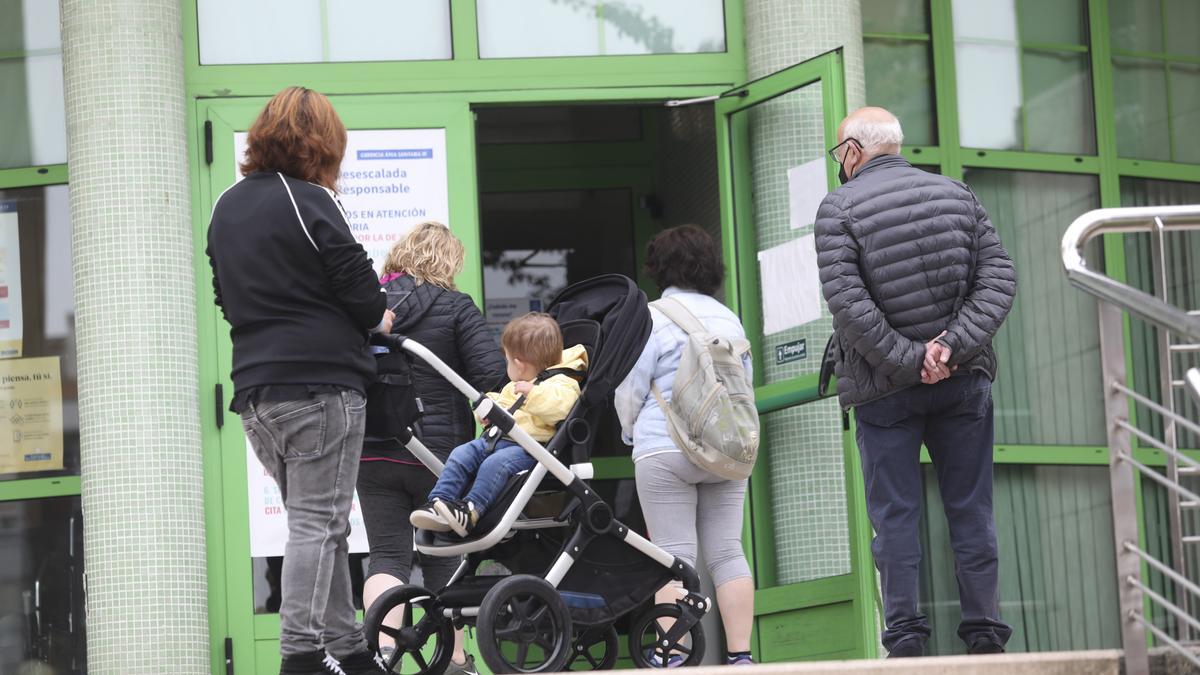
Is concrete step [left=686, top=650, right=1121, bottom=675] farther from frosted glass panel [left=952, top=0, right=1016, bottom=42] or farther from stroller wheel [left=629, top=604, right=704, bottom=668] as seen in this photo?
frosted glass panel [left=952, top=0, right=1016, bottom=42]

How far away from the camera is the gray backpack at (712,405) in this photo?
21.5 feet

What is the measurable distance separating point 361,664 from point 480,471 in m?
0.93

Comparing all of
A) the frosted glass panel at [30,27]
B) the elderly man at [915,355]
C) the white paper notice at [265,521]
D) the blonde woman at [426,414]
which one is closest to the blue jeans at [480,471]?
the blonde woman at [426,414]

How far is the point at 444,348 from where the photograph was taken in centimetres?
675

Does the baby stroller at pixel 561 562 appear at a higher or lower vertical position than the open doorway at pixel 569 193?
lower

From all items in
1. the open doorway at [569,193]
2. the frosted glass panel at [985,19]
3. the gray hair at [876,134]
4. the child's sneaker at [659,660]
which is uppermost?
the frosted glass panel at [985,19]

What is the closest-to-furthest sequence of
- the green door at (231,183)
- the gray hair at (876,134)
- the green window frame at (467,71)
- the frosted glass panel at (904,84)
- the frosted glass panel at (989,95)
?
1. the gray hair at (876,134)
2. the green door at (231,183)
3. the green window frame at (467,71)
4. the frosted glass panel at (904,84)
5. the frosted glass panel at (989,95)

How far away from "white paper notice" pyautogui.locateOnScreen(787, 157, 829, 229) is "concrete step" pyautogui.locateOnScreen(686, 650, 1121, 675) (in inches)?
151

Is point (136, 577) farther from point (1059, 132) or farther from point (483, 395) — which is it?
point (1059, 132)

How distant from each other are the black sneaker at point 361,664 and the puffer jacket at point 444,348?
4.46 feet

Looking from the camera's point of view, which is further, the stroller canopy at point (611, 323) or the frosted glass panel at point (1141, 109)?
the frosted glass panel at point (1141, 109)

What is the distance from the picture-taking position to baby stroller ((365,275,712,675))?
6027 mm

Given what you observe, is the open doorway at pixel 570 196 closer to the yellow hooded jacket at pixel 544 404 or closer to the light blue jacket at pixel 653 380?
the light blue jacket at pixel 653 380

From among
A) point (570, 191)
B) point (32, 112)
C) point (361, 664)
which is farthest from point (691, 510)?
point (570, 191)
